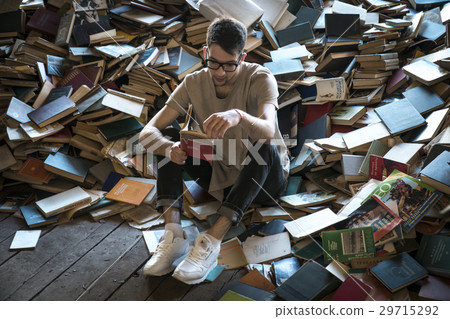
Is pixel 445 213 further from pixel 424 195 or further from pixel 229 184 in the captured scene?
pixel 229 184

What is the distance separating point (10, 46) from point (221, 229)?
2.18 metres

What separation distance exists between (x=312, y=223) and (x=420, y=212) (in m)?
0.47

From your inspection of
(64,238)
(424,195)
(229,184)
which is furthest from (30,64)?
(424,195)

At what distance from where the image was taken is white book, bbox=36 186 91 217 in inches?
91.8

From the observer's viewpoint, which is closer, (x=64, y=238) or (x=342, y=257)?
(x=342, y=257)

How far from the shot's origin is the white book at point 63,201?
233cm

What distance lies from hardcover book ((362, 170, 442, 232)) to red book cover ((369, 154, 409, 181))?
0.09 metres

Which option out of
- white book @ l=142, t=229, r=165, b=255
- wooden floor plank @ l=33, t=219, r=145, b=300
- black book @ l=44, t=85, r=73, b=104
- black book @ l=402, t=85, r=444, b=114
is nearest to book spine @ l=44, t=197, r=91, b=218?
wooden floor plank @ l=33, t=219, r=145, b=300

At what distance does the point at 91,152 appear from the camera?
2748 millimetres

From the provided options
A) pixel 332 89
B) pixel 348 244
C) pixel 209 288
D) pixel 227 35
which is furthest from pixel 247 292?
pixel 332 89

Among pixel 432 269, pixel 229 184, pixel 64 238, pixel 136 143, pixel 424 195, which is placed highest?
pixel 424 195

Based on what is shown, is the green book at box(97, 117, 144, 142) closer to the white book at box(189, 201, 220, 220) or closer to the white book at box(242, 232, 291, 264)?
the white book at box(189, 201, 220, 220)

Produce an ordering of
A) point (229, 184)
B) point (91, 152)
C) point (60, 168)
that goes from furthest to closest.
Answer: point (91, 152)
point (60, 168)
point (229, 184)

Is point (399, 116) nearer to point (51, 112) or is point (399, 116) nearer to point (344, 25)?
point (344, 25)
